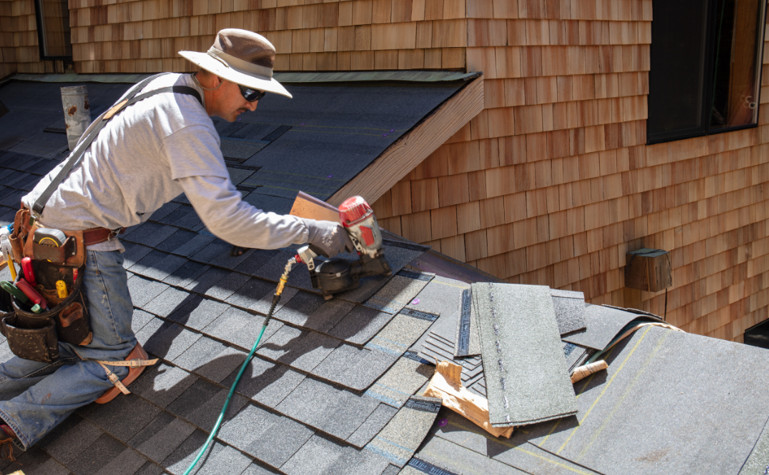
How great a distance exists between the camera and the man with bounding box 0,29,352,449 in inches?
106

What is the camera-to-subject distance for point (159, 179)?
9.36 feet

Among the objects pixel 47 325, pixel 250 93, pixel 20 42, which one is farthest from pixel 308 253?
pixel 20 42

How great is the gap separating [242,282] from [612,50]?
4166 millimetres

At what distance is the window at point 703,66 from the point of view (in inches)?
261

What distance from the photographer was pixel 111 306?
305 centimetres

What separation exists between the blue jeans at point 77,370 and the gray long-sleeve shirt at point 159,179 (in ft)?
0.56

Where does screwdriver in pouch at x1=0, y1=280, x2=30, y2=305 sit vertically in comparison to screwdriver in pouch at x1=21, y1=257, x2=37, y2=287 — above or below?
below

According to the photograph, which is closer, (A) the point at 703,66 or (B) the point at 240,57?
(B) the point at 240,57

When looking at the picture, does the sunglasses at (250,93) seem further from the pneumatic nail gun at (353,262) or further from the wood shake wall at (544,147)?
the wood shake wall at (544,147)

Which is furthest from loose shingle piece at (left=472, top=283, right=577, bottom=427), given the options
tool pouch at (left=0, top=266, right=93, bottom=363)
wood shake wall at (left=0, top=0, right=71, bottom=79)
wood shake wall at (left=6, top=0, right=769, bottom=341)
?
wood shake wall at (left=0, top=0, right=71, bottom=79)

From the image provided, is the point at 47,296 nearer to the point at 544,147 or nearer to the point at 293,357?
the point at 293,357

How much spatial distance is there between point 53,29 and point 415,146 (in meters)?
7.06

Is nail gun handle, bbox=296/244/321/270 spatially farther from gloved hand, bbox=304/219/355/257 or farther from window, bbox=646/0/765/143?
window, bbox=646/0/765/143

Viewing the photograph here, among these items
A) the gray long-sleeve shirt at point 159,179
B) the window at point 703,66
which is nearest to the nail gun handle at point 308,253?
the gray long-sleeve shirt at point 159,179
